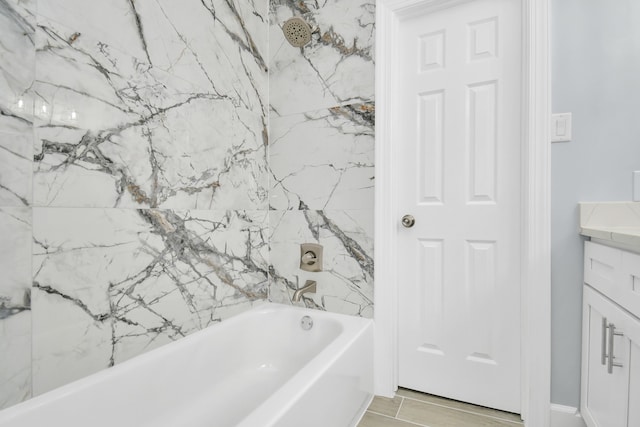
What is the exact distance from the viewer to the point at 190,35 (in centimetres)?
145

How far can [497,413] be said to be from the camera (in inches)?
57.6

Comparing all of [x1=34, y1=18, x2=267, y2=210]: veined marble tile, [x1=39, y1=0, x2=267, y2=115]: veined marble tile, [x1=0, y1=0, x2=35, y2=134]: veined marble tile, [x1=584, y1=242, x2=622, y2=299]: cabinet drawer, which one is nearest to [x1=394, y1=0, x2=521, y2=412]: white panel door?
[x1=584, y1=242, x2=622, y2=299]: cabinet drawer

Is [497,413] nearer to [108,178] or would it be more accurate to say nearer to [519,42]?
[519,42]

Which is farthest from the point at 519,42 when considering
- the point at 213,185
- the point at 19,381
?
the point at 19,381

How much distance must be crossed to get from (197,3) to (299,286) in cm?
148

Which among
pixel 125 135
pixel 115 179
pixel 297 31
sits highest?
pixel 297 31

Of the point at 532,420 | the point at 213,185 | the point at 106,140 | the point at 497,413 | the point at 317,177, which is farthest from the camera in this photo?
the point at 317,177

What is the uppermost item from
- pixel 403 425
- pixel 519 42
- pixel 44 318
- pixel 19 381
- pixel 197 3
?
pixel 197 3

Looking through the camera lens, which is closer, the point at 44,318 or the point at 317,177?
the point at 44,318

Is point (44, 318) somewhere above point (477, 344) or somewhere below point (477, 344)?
above

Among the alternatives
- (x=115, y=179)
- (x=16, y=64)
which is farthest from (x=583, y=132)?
(x=16, y=64)

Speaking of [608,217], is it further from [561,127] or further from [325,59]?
[325,59]

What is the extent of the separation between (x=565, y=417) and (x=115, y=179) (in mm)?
1957

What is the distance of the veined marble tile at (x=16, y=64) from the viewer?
2.98 feet
